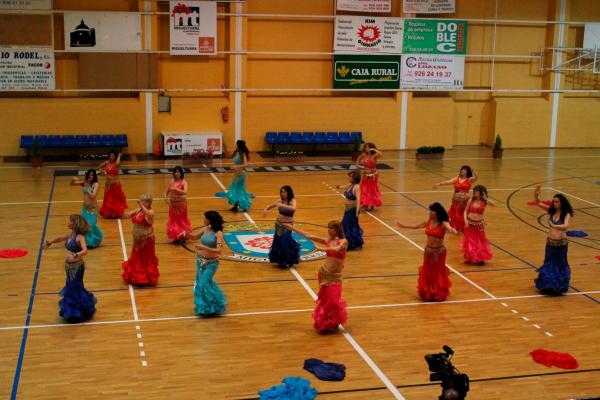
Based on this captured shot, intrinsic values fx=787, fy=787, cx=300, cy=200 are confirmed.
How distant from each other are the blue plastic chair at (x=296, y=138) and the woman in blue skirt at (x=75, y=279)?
1660 centimetres

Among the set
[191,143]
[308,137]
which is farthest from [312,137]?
[191,143]

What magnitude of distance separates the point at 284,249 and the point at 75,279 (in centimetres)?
444

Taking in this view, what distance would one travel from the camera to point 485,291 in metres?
14.2

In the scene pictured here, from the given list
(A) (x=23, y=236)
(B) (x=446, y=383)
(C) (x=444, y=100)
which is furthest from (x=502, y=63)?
(B) (x=446, y=383)

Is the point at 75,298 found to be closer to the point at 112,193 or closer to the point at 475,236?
the point at 112,193

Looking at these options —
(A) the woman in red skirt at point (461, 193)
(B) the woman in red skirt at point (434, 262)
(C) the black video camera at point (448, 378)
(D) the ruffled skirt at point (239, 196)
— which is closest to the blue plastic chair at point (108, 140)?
(D) the ruffled skirt at point (239, 196)

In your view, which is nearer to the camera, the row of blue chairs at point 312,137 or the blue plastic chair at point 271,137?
the blue plastic chair at point 271,137

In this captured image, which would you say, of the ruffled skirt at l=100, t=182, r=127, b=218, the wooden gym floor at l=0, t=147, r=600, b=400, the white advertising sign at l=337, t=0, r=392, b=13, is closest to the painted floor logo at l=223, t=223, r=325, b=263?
the wooden gym floor at l=0, t=147, r=600, b=400

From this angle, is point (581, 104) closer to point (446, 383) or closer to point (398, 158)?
point (398, 158)

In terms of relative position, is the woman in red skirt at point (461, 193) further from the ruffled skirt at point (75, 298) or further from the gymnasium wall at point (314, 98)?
the gymnasium wall at point (314, 98)

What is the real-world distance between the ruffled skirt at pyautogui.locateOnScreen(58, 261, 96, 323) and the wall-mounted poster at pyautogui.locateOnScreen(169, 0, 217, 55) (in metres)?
16.4

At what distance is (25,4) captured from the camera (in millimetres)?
25609

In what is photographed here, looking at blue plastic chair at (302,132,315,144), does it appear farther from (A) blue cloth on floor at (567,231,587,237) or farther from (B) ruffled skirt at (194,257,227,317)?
(B) ruffled skirt at (194,257,227,317)

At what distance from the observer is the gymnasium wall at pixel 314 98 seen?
88.0 ft
